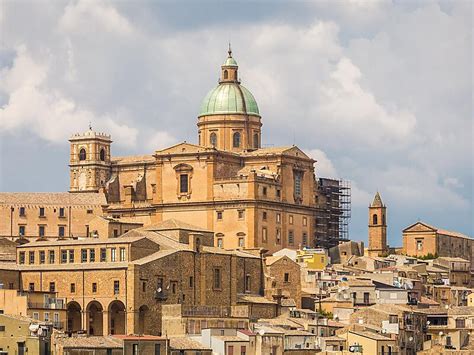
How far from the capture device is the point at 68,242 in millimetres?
126562

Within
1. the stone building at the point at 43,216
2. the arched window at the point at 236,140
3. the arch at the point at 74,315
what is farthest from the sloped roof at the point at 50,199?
the arch at the point at 74,315

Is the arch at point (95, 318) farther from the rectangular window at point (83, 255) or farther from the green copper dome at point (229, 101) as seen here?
the green copper dome at point (229, 101)

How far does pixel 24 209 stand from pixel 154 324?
4034 cm

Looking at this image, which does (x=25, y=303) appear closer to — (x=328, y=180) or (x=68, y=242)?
(x=68, y=242)

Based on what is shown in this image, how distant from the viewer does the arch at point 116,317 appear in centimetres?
12043

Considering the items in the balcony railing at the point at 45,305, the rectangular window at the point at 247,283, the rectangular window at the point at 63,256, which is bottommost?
the balcony railing at the point at 45,305

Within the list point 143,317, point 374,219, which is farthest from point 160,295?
point 374,219

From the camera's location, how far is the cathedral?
509 ft

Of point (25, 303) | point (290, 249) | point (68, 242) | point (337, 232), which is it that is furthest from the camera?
point (337, 232)

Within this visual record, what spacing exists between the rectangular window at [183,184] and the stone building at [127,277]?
26528mm

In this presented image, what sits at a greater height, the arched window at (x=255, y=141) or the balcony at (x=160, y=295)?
the arched window at (x=255, y=141)

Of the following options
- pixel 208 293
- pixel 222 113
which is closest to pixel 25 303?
pixel 208 293

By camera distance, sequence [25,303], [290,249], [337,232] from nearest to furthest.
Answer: [25,303] < [290,249] < [337,232]

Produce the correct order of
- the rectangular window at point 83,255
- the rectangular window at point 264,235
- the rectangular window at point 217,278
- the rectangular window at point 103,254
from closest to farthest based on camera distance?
the rectangular window at point 103,254, the rectangular window at point 83,255, the rectangular window at point 217,278, the rectangular window at point 264,235
